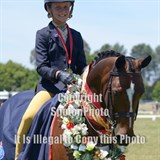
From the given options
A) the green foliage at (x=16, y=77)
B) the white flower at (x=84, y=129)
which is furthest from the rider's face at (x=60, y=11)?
the green foliage at (x=16, y=77)

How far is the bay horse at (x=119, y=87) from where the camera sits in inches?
193

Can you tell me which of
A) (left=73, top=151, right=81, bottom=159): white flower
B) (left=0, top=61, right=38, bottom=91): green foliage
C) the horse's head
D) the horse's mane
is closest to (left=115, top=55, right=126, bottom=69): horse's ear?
the horse's head

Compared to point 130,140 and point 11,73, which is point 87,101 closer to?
point 130,140

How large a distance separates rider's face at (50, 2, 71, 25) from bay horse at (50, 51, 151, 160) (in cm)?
102

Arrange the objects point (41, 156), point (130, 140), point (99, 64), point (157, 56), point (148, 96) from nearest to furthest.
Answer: point (130, 140), point (99, 64), point (41, 156), point (148, 96), point (157, 56)

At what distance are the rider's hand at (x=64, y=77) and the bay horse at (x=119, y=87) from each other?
0.28m

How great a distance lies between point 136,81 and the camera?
16.3 feet

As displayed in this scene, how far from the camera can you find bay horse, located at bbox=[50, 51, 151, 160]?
489 centimetres

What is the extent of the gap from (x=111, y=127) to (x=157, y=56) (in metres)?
133

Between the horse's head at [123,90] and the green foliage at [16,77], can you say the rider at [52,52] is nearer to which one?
the horse's head at [123,90]

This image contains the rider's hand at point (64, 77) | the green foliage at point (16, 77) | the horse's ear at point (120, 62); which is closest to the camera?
the horse's ear at point (120, 62)

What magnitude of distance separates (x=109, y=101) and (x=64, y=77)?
0.86 metres

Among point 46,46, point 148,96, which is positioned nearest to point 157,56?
point 148,96

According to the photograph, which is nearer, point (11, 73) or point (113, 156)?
point (113, 156)
